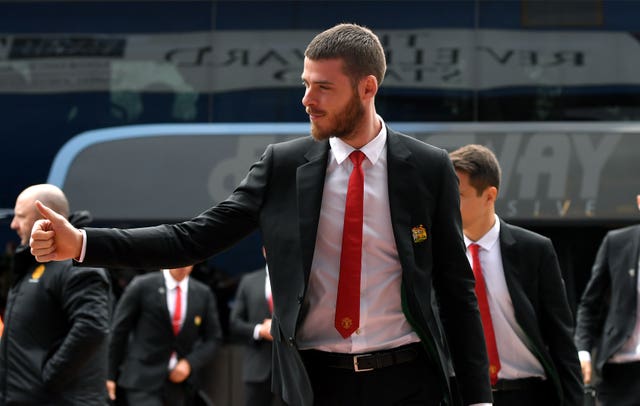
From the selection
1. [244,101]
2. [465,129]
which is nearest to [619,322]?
[465,129]

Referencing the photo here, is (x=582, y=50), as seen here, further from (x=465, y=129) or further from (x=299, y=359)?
(x=299, y=359)

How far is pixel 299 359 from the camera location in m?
3.45

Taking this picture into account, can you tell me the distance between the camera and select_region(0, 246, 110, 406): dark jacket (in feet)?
20.7

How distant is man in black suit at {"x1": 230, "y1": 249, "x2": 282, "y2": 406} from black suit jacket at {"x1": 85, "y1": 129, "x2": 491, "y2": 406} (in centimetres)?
615

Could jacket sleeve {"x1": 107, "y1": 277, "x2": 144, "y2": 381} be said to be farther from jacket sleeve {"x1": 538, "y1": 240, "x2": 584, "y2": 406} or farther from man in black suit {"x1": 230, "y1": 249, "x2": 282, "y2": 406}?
jacket sleeve {"x1": 538, "y1": 240, "x2": 584, "y2": 406}

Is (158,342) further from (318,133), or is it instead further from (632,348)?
(318,133)

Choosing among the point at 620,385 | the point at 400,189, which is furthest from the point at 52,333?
the point at 400,189

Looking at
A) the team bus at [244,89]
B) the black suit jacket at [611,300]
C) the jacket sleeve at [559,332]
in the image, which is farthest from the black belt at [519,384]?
the team bus at [244,89]

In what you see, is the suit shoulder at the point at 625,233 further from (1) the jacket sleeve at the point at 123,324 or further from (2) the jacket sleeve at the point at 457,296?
(1) the jacket sleeve at the point at 123,324

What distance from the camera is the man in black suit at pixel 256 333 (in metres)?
9.88

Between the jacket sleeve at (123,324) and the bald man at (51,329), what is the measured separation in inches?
125

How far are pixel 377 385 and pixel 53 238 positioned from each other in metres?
1.05

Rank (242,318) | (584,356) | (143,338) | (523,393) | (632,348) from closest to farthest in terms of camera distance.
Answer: (523,393), (584,356), (632,348), (143,338), (242,318)

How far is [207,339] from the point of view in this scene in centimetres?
1042
